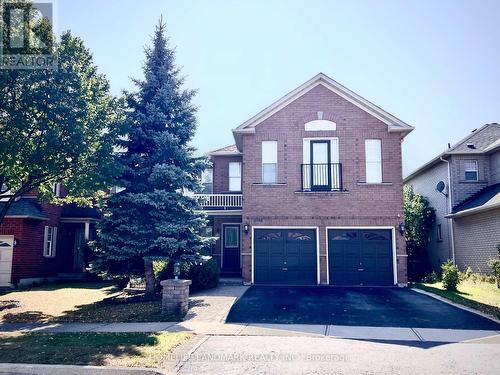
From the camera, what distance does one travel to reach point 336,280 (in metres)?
17.5

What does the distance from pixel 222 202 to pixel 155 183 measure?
7643 millimetres

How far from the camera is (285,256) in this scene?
1780 centimetres

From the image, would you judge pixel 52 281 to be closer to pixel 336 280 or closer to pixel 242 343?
pixel 336 280

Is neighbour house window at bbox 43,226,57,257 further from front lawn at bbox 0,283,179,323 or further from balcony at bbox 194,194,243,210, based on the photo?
balcony at bbox 194,194,243,210

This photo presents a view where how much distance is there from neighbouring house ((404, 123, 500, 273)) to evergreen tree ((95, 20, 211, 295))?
42.2 ft

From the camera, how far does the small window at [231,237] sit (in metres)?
22.1

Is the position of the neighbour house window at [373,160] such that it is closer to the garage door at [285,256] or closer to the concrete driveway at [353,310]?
the garage door at [285,256]

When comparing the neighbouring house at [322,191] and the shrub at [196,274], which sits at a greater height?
the neighbouring house at [322,191]

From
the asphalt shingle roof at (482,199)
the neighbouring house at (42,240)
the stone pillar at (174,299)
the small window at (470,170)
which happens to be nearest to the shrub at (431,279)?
the asphalt shingle roof at (482,199)

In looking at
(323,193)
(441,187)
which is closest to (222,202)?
(323,193)

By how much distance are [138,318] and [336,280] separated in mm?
9467

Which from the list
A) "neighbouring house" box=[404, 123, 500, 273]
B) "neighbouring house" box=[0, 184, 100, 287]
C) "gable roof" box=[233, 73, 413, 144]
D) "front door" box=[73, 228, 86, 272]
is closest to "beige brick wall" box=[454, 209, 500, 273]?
"neighbouring house" box=[404, 123, 500, 273]

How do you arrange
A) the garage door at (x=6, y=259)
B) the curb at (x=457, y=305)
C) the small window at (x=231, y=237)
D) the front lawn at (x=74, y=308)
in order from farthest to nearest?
the small window at (x=231, y=237) → the garage door at (x=6, y=259) → the front lawn at (x=74, y=308) → the curb at (x=457, y=305)

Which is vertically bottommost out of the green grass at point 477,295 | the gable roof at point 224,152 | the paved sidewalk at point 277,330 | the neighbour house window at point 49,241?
the paved sidewalk at point 277,330
